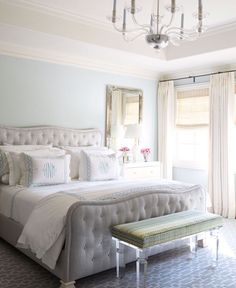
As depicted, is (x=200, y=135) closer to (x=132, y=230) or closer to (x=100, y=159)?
(x=100, y=159)

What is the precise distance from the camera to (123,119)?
18.4 ft

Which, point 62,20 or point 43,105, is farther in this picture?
point 43,105

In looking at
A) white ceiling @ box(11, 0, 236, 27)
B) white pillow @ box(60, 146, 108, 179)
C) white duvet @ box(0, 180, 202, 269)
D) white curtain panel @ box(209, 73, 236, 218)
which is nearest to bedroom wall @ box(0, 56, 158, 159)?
white pillow @ box(60, 146, 108, 179)

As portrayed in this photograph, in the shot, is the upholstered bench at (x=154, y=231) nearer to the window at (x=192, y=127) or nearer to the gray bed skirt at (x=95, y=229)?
the gray bed skirt at (x=95, y=229)

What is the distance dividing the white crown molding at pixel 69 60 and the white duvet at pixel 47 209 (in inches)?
77.4

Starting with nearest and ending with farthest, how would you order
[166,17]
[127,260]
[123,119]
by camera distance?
[127,260], [166,17], [123,119]

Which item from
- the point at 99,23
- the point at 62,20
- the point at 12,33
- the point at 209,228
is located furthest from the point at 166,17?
the point at 209,228

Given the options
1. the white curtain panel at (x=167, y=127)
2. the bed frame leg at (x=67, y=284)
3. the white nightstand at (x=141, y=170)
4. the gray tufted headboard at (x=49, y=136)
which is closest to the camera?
the bed frame leg at (x=67, y=284)

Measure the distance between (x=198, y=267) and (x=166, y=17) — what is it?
2.95 meters

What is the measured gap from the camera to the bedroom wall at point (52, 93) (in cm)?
439

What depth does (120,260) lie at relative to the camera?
296 centimetres

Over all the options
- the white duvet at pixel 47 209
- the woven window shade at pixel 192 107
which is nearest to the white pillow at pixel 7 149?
the white duvet at pixel 47 209

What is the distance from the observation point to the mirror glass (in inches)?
215

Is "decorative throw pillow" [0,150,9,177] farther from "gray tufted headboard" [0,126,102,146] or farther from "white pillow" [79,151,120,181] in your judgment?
"white pillow" [79,151,120,181]
